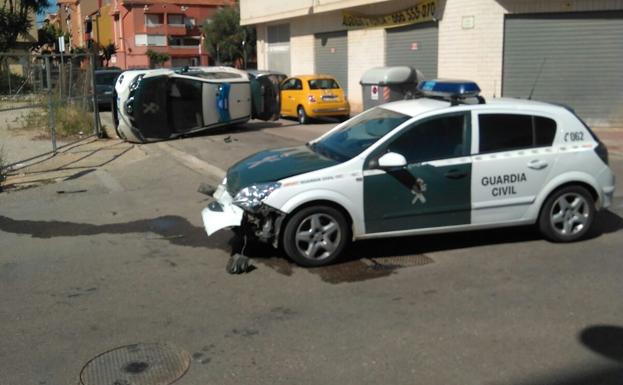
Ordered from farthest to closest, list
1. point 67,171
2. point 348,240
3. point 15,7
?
point 15,7 < point 67,171 < point 348,240

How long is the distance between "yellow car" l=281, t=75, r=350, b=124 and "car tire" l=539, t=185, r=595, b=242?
14341mm

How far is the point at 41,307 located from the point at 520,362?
144 inches

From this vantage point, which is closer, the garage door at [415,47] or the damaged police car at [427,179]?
the damaged police car at [427,179]

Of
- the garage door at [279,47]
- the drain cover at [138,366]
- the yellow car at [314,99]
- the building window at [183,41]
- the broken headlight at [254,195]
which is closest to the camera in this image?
the drain cover at [138,366]

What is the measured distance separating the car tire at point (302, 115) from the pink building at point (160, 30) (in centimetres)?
5471

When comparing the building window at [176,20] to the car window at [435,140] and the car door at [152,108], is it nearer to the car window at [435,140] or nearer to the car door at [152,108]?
the car door at [152,108]

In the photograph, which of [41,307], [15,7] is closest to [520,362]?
[41,307]

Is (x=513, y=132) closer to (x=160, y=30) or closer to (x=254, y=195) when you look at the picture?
(x=254, y=195)

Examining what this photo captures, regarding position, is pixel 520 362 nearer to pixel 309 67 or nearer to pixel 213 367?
pixel 213 367

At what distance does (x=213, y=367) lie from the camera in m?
4.15

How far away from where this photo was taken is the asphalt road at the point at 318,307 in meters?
4.14

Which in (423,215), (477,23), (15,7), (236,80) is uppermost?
(15,7)

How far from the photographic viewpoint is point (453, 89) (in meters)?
6.87

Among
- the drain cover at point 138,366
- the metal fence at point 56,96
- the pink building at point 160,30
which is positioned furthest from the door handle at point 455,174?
the pink building at point 160,30
